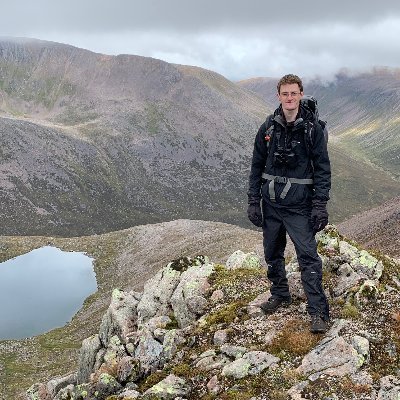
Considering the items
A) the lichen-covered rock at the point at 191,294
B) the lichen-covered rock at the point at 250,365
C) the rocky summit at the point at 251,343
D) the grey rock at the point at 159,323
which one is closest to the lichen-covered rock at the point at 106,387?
the rocky summit at the point at 251,343

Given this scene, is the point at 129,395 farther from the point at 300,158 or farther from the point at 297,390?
the point at 300,158

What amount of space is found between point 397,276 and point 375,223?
12999cm

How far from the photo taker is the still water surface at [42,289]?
10625 centimetres

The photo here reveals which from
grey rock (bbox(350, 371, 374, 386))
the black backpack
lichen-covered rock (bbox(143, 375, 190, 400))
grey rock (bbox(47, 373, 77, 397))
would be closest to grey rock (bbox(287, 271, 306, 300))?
grey rock (bbox(350, 371, 374, 386))

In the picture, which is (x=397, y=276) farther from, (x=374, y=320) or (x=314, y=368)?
(x=314, y=368)

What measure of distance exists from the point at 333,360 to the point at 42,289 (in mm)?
123438

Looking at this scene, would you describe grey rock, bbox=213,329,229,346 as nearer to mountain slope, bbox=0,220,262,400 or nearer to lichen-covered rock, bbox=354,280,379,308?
lichen-covered rock, bbox=354,280,379,308

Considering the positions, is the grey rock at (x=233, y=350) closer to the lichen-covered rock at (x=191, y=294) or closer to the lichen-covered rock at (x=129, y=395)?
the lichen-covered rock at (x=129, y=395)

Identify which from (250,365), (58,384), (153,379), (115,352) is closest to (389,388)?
(250,365)

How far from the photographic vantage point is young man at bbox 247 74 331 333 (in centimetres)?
1363

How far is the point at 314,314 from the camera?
46.8 ft

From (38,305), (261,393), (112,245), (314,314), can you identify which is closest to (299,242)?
(314,314)

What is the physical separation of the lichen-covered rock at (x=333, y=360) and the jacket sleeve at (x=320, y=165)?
435 centimetres

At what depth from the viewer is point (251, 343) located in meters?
14.7
